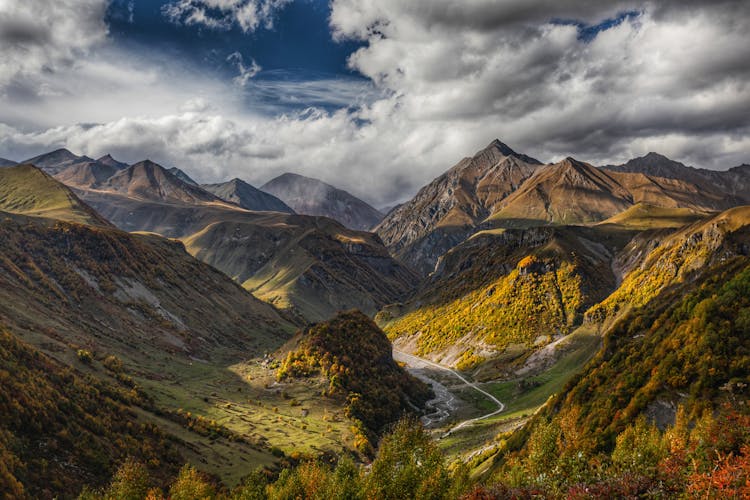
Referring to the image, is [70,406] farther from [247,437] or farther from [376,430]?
[376,430]

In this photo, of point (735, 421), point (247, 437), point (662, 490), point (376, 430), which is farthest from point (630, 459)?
point (376, 430)

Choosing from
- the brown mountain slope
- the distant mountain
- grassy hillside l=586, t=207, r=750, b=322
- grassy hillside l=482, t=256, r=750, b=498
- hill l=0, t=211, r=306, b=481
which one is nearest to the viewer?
grassy hillside l=482, t=256, r=750, b=498

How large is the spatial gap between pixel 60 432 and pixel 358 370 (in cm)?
8292

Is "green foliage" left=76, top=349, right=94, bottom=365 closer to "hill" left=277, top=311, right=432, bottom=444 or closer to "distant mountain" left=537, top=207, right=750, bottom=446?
"hill" left=277, top=311, right=432, bottom=444

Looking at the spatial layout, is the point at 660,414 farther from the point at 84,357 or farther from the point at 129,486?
the point at 84,357

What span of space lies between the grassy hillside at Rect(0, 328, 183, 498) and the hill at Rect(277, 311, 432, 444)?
52.3 meters

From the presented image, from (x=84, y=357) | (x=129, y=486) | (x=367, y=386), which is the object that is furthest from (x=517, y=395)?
(x=129, y=486)

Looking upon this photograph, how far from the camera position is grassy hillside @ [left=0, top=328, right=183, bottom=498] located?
5431 cm

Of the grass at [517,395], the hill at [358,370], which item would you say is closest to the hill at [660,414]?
the grass at [517,395]

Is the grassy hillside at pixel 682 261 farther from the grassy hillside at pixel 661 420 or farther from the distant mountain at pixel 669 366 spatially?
the grassy hillside at pixel 661 420

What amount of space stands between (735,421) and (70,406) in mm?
81259

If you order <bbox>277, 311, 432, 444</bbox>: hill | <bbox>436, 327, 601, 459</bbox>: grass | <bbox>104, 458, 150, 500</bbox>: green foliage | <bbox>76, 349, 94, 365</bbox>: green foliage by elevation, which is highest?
<bbox>76, 349, 94, 365</bbox>: green foliage

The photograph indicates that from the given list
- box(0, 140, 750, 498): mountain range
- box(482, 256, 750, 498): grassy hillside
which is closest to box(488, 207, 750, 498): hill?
box(482, 256, 750, 498): grassy hillside

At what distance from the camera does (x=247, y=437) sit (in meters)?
93.2
